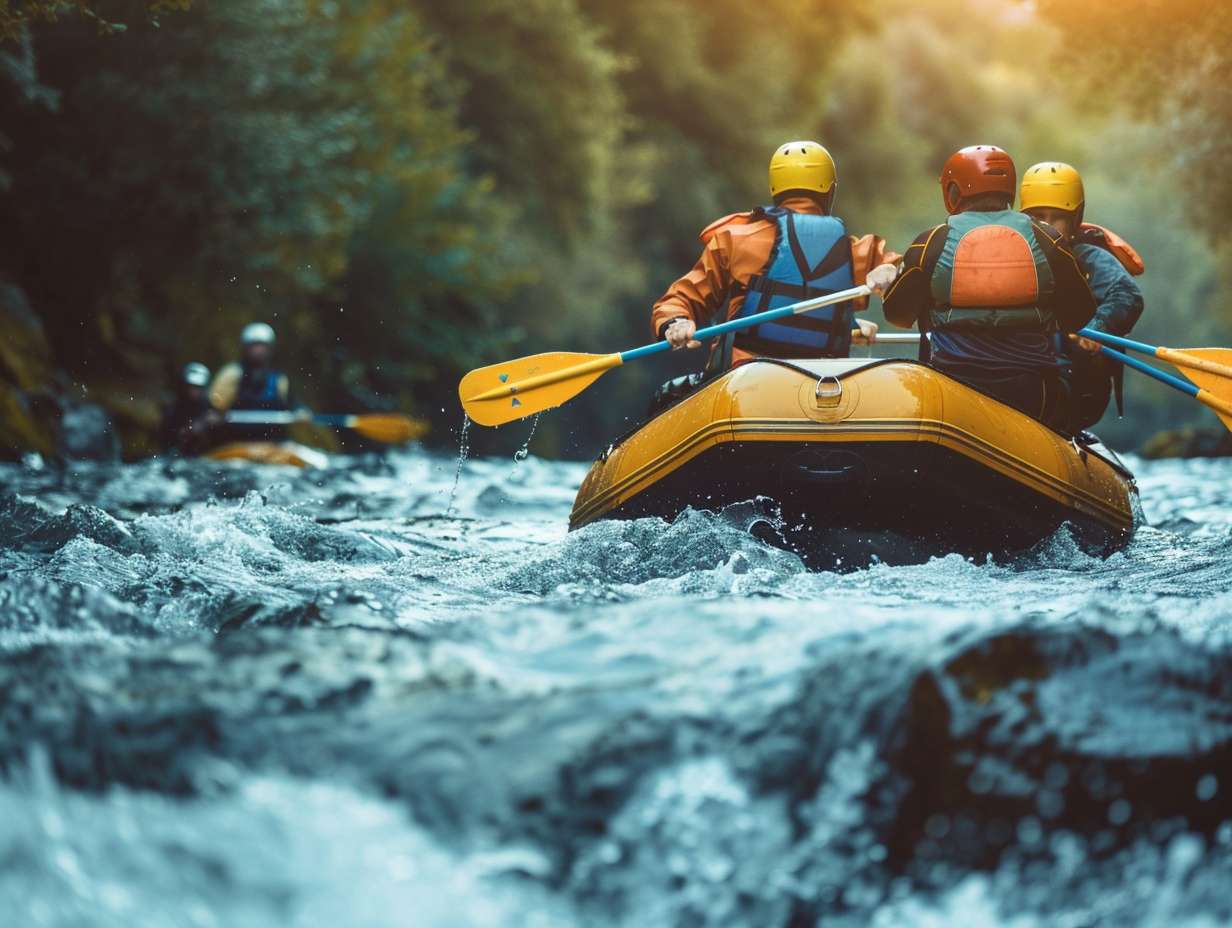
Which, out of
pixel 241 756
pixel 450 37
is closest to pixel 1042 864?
pixel 241 756

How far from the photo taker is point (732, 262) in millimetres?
6594

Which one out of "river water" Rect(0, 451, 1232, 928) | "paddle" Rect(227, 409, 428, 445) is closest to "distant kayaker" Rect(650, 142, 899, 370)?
"river water" Rect(0, 451, 1232, 928)

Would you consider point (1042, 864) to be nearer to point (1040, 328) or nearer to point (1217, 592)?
point (1217, 592)

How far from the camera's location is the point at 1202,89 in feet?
45.8

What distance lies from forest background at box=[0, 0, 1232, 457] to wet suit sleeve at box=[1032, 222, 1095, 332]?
3657mm

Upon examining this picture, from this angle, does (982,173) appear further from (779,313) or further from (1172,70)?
(1172,70)

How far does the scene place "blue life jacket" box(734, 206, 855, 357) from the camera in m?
6.45

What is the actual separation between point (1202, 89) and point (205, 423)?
8.84 metres

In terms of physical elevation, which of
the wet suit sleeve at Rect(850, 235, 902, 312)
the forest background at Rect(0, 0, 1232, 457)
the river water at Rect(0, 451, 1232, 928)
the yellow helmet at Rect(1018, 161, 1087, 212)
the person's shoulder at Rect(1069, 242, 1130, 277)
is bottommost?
the river water at Rect(0, 451, 1232, 928)

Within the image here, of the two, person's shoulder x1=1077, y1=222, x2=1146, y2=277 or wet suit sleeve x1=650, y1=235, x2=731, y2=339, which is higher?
person's shoulder x1=1077, y1=222, x2=1146, y2=277

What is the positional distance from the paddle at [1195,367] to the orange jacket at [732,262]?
0.92 meters

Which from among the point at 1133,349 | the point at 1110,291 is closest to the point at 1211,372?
the point at 1133,349

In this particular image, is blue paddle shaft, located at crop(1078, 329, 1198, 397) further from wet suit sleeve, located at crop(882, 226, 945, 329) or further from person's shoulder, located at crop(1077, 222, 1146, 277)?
wet suit sleeve, located at crop(882, 226, 945, 329)

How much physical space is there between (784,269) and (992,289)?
0.85 metres
